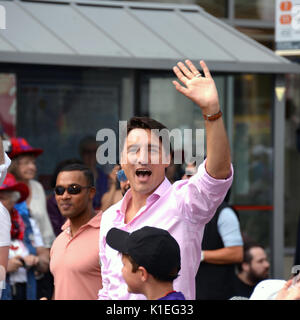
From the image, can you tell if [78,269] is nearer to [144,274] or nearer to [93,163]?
[144,274]

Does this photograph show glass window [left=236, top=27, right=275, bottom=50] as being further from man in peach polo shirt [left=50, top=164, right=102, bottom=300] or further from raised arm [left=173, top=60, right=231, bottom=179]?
raised arm [left=173, top=60, right=231, bottom=179]

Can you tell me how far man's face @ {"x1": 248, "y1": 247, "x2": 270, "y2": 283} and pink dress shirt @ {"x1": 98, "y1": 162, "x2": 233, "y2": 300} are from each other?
3253 millimetres

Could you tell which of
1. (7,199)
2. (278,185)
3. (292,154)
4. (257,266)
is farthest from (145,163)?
(292,154)

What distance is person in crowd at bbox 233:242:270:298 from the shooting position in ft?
19.5

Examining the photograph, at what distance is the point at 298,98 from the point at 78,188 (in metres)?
6.74

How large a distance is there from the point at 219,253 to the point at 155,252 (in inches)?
106

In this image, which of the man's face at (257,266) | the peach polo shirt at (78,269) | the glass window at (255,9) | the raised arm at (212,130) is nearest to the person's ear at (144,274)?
the raised arm at (212,130)

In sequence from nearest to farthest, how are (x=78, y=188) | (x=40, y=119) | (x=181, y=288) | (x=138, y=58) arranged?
(x=181, y=288) < (x=78, y=188) < (x=138, y=58) < (x=40, y=119)

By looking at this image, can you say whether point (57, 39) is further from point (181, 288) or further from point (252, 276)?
point (181, 288)

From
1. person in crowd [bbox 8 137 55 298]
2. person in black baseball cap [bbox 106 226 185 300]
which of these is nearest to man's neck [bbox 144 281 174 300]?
person in black baseball cap [bbox 106 226 185 300]

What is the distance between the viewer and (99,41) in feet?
24.0

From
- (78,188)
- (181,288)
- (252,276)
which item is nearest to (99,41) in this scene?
(252,276)

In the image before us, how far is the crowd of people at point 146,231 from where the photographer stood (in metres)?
2.45
